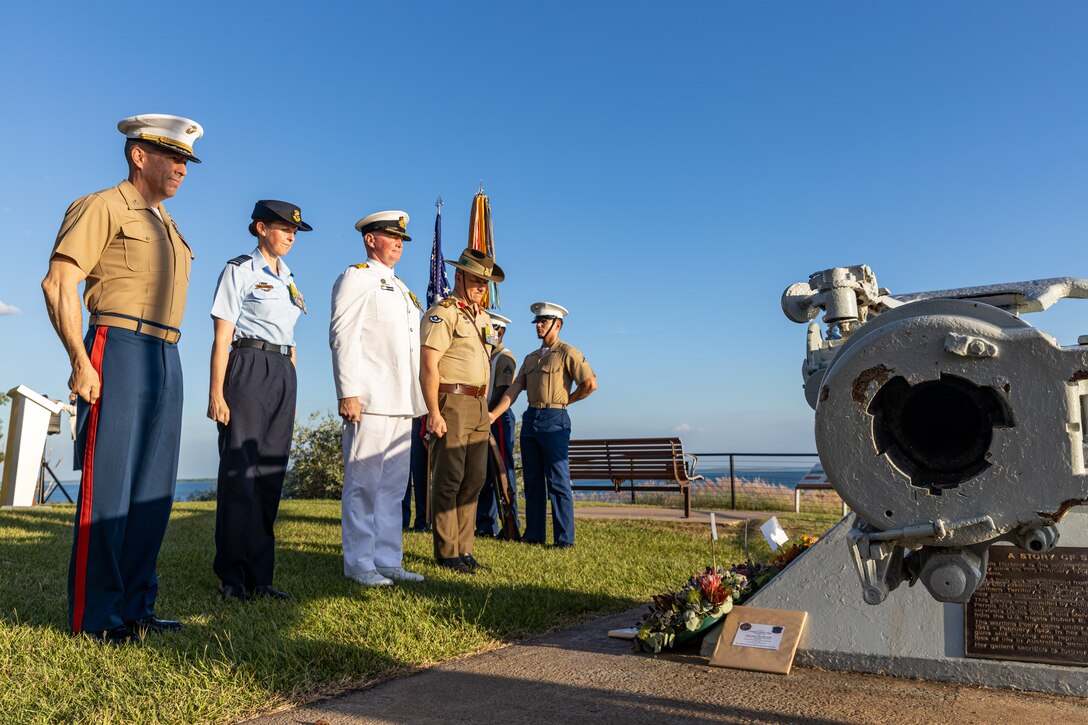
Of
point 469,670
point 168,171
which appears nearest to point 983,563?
point 469,670

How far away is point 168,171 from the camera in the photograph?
3953 millimetres

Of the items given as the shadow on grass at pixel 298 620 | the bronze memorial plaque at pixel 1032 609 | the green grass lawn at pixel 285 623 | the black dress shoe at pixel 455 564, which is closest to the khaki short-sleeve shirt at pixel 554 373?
the green grass lawn at pixel 285 623

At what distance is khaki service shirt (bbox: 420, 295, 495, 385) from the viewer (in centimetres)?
564

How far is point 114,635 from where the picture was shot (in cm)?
360

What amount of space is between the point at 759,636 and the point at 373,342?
2935 millimetres

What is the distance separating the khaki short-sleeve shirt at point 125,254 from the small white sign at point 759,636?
2.96 metres

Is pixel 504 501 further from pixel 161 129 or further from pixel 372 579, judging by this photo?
pixel 161 129

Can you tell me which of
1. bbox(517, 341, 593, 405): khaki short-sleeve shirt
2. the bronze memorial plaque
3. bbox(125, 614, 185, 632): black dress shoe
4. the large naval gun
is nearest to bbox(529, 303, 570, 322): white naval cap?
bbox(517, 341, 593, 405): khaki short-sleeve shirt

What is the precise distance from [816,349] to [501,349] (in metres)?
6.27

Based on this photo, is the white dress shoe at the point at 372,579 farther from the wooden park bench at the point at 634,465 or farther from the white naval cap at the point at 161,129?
the wooden park bench at the point at 634,465

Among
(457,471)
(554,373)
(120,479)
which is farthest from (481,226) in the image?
(120,479)

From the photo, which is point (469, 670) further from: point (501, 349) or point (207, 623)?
point (501, 349)

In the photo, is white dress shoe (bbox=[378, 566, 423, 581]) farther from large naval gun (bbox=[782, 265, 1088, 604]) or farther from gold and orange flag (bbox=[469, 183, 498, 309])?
gold and orange flag (bbox=[469, 183, 498, 309])

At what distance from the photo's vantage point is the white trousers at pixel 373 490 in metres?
5.07
